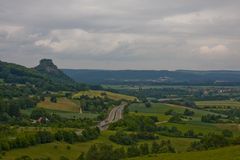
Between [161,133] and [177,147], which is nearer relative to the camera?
[177,147]

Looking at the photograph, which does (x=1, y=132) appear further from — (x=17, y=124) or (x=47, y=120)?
(x=47, y=120)

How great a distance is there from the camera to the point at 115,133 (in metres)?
142

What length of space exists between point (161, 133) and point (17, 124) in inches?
1801

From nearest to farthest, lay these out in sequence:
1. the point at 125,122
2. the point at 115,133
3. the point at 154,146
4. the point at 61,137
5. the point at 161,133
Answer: the point at 154,146 → the point at 61,137 → the point at 115,133 → the point at 161,133 → the point at 125,122

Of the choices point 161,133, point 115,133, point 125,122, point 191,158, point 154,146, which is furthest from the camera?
point 125,122

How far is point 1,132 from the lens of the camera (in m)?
130

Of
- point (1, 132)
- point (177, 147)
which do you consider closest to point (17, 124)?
point (1, 132)

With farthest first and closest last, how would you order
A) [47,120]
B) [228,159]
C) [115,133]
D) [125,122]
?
[47,120] → [125,122] → [115,133] → [228,159]

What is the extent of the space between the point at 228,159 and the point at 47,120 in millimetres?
114315

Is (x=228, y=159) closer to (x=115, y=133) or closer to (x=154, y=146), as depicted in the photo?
(x=154, y=146)

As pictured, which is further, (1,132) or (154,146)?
(1,132)

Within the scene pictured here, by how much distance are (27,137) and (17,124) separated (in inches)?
1768

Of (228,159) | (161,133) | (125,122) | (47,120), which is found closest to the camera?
(228,159)

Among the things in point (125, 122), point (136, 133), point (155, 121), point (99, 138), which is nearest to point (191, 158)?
point (99, 138)
